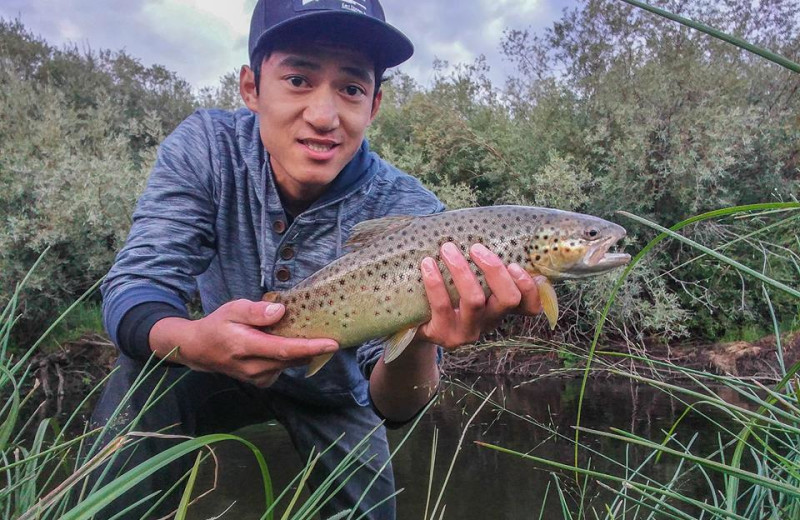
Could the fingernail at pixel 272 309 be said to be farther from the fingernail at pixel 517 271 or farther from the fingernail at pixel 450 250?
the fingernail at pixel 517 271

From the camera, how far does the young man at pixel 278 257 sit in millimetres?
2141

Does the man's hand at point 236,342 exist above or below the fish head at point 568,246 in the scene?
below

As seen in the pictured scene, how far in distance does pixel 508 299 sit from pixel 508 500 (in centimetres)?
302

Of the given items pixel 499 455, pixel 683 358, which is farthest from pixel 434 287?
pixel 683 358

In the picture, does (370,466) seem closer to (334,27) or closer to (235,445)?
(334,27)

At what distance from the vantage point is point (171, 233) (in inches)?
98.4

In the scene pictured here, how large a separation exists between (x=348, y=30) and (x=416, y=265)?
105 centimetres

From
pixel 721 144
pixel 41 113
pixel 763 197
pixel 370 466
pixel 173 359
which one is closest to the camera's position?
pixel 173 359

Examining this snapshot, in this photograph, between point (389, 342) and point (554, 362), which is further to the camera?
point (554, 362)

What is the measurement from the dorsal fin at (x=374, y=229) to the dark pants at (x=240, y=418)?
33.7 inches

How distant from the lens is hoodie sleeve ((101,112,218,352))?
2301mm

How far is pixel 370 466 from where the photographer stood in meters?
3.01

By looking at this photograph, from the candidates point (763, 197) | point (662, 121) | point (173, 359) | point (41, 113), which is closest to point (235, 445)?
point (173, 359)

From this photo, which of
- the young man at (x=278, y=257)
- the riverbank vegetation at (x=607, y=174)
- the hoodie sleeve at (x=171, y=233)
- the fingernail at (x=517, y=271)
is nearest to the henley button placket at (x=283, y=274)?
the young man at (x=278, y=257)
